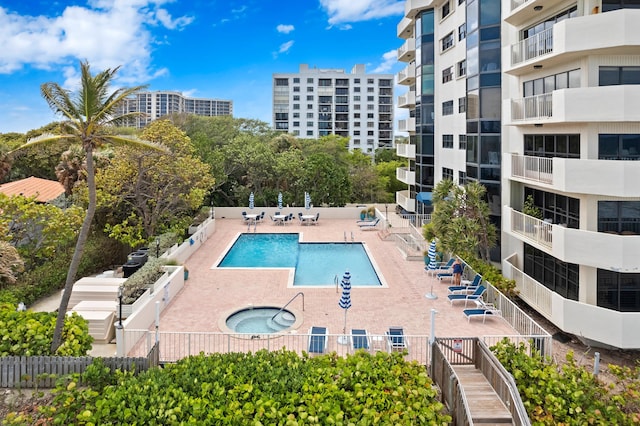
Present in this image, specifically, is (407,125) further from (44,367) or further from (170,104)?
(170,104)

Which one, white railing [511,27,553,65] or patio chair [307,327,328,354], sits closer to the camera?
patio chair [307,327,328,354]

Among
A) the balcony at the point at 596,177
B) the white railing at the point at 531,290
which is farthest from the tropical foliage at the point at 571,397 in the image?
the balcony at the point at 596,177

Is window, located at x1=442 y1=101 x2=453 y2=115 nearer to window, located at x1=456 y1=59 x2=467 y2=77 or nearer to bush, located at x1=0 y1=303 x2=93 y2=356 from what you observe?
window, located at x1=456 y1=59 x2=467 y2=77

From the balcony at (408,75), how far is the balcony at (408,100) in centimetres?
101

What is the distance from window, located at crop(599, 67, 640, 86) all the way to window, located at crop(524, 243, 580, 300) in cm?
606

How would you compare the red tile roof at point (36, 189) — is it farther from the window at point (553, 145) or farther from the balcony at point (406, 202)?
the window at point (553, 145)

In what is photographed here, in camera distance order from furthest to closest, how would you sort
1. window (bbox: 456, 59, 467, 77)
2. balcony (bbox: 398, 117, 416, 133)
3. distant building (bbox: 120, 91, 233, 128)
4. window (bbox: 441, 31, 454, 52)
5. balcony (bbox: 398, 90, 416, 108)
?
distant building (bbox: 120, 91, 233, 128), balcony (bbox: 398, 90, 416, 108), balcony (bbox: 398, 117, 416, 133), window (bbox: 441, 31, 454, 52), window (bbox: 456, 59, 467, 77)

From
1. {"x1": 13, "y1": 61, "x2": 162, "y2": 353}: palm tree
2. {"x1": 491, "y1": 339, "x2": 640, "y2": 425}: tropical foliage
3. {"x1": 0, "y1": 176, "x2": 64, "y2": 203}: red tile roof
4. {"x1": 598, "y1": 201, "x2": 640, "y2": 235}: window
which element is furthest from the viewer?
{"x1": 0, "y1": 176, "x2": 64, "y2": 203}: red tile roof

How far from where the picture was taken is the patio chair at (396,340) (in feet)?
46.6

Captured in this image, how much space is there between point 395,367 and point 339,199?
100.0 ft

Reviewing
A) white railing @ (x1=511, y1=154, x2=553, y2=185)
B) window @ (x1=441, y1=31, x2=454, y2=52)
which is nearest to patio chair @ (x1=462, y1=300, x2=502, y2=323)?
white railing @ (x1=511, y1=154, x2=553, y2=185)

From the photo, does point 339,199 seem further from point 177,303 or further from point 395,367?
point 395,367

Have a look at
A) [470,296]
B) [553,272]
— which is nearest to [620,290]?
[553,272]

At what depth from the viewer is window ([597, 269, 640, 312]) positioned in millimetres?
15477
